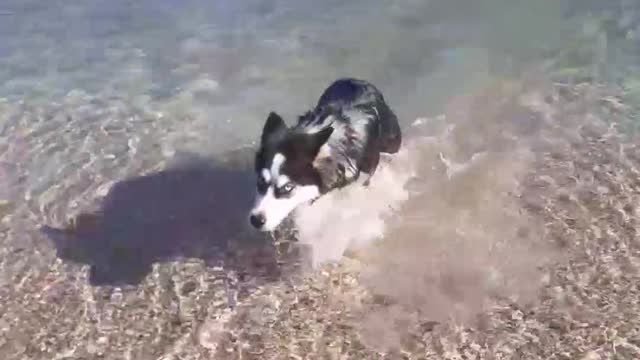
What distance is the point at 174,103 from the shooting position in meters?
8.98

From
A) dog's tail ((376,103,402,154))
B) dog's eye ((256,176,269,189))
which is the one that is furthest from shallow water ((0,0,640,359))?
dog's eye ((256,176,269,189))

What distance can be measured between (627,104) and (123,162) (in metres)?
5.28

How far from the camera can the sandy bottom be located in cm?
550

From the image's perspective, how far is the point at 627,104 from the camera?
816cm

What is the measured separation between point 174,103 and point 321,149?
13.4ft

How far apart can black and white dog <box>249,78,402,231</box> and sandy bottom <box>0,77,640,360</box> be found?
0.56m

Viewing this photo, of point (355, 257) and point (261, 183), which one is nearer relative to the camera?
point (261, 183)

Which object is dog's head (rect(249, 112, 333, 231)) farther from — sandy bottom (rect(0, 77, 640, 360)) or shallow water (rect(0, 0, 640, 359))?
shallow water (rect(0, 0, 640, 359))

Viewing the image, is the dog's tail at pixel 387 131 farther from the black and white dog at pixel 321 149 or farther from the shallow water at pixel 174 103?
the shallow water at pixel 174 103

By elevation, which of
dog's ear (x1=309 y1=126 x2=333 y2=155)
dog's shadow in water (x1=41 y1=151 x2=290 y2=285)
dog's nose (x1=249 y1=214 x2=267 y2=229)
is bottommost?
dog's shadow in water (x1=41 y1=151 x2=290 y2=285)

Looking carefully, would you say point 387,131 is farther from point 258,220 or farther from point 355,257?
point 258,220

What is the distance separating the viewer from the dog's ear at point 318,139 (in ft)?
16.9

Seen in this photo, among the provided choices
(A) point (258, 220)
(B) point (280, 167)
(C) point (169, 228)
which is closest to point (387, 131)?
(B) point (280, 167)

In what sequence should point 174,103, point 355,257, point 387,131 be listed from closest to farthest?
point 355,257
point 387,131
point 174,103
